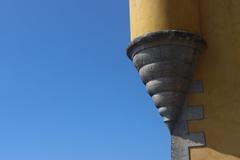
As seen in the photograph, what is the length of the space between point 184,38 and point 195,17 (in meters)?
0.46

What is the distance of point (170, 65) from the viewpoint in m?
6.59

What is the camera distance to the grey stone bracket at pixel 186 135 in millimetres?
6480

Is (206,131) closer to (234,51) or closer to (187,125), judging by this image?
(187,125)

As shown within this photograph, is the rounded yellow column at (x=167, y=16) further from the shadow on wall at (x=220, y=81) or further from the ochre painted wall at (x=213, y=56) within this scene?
the shadow on wall at (x=220, y=81)

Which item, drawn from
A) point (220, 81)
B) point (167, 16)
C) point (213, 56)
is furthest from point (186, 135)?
point (167, 16)

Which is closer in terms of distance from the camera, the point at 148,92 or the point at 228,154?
the point at 228,154

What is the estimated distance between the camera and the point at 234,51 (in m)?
6.63

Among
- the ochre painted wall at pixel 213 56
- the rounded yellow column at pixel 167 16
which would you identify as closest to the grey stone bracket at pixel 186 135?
the ochre painted wall at pixel 213 56

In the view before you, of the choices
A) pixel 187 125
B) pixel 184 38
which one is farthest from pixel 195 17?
pixel 187 125

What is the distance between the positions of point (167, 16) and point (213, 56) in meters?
0.77

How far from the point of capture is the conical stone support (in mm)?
6586

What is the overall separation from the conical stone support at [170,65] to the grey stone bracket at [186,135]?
2.9 inches

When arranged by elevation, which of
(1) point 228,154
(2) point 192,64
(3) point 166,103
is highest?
(2) point 192,64

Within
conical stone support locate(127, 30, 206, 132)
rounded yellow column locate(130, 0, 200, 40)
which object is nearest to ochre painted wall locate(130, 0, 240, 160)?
rounded yellow column locate(130, 0, 200, 40)
